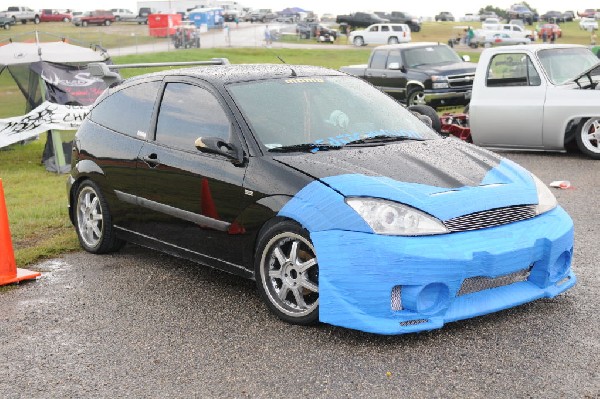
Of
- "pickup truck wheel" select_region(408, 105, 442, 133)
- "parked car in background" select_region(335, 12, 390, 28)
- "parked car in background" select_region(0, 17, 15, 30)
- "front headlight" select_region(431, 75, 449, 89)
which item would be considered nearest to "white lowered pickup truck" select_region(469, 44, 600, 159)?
"pickup truck wheel" select_region(408, 105, 442, 133)

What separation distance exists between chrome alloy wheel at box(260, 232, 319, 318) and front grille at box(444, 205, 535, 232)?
84cm

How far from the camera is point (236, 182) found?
562 centimetres

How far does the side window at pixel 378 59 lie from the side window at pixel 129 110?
593 inches

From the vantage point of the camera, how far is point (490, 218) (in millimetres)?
4973

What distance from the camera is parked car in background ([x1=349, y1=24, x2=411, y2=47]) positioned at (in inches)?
2564

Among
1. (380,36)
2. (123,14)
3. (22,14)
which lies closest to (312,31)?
(380,36)

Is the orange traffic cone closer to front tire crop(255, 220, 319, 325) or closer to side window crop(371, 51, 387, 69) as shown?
front tire crop(255, 220, 319, 325)

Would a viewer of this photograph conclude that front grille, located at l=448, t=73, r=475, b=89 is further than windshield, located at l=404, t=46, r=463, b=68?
No

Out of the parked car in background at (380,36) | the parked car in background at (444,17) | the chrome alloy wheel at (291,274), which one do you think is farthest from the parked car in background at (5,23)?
the chrome alloy wheel at (291,274)

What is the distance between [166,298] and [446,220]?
2195mm

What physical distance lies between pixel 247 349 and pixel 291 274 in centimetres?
60

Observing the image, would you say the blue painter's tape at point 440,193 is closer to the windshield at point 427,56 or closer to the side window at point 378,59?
the windshield at point 427,56

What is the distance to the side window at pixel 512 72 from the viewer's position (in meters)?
12.6

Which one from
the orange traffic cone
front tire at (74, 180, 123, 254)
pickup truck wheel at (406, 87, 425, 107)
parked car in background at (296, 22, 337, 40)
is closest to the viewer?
the orange traffic cone
